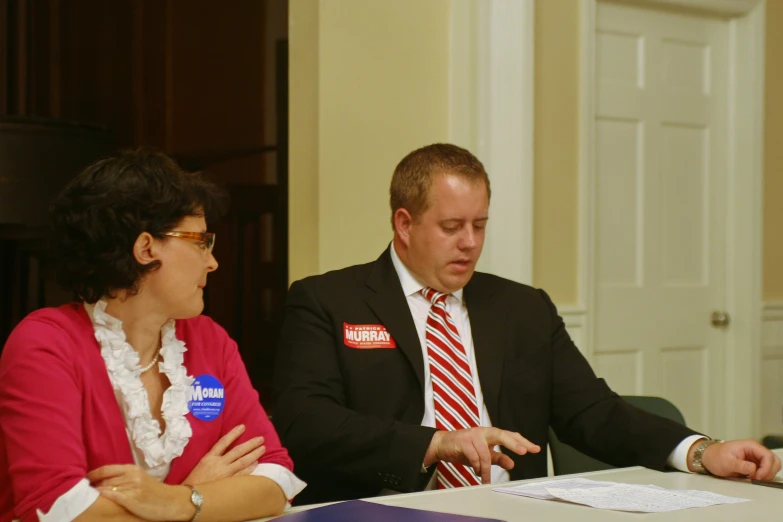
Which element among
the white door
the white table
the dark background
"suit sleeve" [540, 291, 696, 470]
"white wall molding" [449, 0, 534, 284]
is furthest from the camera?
the dark background

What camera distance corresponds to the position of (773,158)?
467 cm

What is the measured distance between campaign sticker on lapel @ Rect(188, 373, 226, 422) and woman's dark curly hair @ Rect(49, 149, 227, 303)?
216mm

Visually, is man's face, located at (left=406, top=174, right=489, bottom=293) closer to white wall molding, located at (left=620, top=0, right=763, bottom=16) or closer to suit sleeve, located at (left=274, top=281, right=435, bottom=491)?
suit sleeve, located at (left=274, top=281, right=435, bottom=491)

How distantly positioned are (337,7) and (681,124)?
1.72 meters

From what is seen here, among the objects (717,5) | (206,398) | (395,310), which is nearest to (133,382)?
(206,398)

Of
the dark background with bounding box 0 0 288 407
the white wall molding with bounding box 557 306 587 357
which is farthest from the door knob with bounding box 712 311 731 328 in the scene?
the dark background with bounding box 0 0 288 407

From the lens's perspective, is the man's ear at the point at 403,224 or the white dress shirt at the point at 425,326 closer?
the white dress shirt at the point at 425,326

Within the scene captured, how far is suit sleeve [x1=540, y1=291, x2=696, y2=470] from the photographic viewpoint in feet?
7.34

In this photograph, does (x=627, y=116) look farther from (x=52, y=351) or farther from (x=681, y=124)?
(x=52, y=351)

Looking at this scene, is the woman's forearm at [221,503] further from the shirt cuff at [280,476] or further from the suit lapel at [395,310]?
the suit lapel at [395,310]

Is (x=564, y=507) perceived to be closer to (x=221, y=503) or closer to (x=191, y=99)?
(x=221, y=503)

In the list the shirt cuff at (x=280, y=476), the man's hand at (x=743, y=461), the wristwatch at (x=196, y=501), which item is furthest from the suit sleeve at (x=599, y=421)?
the wristwatch at (x=196, y=501)

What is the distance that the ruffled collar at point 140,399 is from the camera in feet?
5.66

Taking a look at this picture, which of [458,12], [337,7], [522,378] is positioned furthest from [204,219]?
[458,12]
